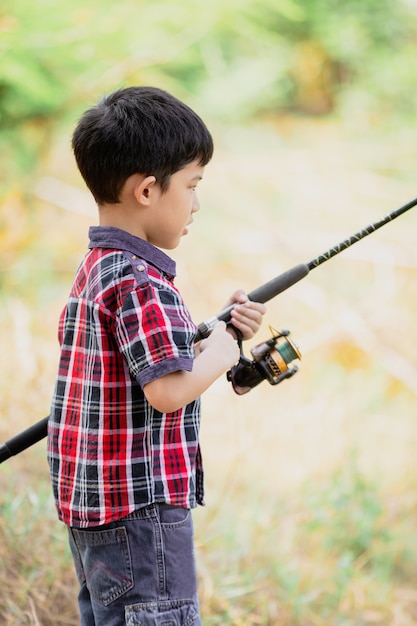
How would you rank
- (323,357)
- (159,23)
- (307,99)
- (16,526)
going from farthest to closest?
(307,99)
(323,357)
(159,23)
(16,526)

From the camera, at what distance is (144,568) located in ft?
A: 4.56

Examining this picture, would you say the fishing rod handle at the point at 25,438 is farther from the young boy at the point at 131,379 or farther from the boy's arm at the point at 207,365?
the boy's arm at the point at 207,365

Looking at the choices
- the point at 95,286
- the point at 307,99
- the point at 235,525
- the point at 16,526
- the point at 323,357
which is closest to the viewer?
the point at 95,286

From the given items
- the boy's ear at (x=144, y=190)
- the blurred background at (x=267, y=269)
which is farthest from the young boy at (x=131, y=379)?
the blurred background at (x=267, y=269)

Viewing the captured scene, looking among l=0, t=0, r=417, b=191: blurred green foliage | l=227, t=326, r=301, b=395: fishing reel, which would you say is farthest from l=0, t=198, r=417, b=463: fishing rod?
l=0, t=0, r=417, b=191: blurred green foliage

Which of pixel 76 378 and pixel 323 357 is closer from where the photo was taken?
pixel 76 378

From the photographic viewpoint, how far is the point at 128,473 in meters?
1.37

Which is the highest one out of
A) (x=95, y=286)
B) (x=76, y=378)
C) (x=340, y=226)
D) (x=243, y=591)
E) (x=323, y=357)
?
(x=340, y=226)

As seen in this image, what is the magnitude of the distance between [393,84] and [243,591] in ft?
16.8

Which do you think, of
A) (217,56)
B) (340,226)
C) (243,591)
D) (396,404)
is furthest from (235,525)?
(217,56)

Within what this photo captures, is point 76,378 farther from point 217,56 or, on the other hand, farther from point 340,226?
point 217,56

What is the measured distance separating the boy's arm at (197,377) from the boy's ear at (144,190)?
0.92 feet

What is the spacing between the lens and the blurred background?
289 centimetres

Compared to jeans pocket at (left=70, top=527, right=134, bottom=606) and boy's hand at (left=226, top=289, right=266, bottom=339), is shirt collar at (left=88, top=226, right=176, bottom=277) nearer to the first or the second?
boy's hand at (left=226, top=289, right=266, bottom=339)
